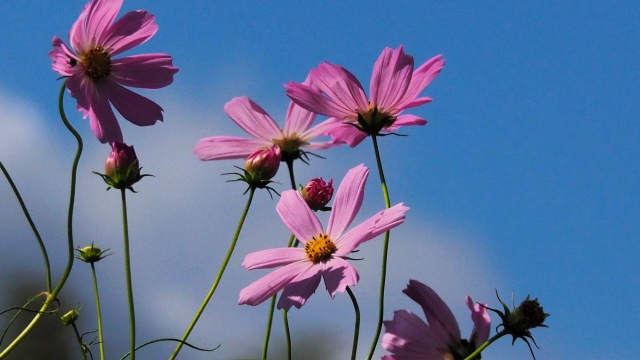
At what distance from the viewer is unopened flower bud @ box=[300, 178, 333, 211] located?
1097mm

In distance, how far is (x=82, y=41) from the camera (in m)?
1.06

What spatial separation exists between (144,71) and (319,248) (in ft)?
1.04

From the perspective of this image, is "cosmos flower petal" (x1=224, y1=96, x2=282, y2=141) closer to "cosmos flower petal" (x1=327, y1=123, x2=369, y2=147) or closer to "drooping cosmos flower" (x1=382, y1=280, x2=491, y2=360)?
"cosmos flower petal" (x1=327, y1=123, x2=369, y2=147)

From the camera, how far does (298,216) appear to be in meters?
1.00

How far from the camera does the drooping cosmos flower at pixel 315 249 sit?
2.83ft

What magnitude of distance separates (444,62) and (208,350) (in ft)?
1.32

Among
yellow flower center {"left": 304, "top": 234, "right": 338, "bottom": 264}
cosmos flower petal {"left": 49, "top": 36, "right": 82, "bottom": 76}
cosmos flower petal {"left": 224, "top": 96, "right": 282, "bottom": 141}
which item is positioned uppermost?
cosmos flower petal {"left": 224, "top": 96, "right": 282, "bottom": 141}

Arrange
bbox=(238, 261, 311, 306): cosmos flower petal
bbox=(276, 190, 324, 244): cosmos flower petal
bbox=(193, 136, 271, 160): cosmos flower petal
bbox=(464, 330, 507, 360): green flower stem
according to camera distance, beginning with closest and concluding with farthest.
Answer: bbox=(464, 330, 507, 360): green flower stem
bbox=(238, 261, 311, 306): cosmos flower petal
bbox=(276, 190, 324, 244): cosmos flower petal
bbox=(193, 136, 271, 160): cosmos flower petal

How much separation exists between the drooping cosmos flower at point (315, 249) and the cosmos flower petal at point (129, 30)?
0.87 feet

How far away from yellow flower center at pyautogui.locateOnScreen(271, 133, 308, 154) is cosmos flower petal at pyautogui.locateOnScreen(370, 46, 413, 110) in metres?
0.17

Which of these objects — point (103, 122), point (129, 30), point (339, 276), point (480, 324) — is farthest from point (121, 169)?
point (480, 324)

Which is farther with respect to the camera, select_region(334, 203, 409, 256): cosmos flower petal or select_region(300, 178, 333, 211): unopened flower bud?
select_region(300, 178, 333, 211): unopened flower bud

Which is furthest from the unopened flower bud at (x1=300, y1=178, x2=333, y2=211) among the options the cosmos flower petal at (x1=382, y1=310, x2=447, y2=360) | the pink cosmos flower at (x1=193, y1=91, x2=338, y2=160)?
the cosmos flower petal at (x1=382, y1=310, x2=447, y2=360)

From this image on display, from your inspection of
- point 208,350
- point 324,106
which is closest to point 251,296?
point 208,350
